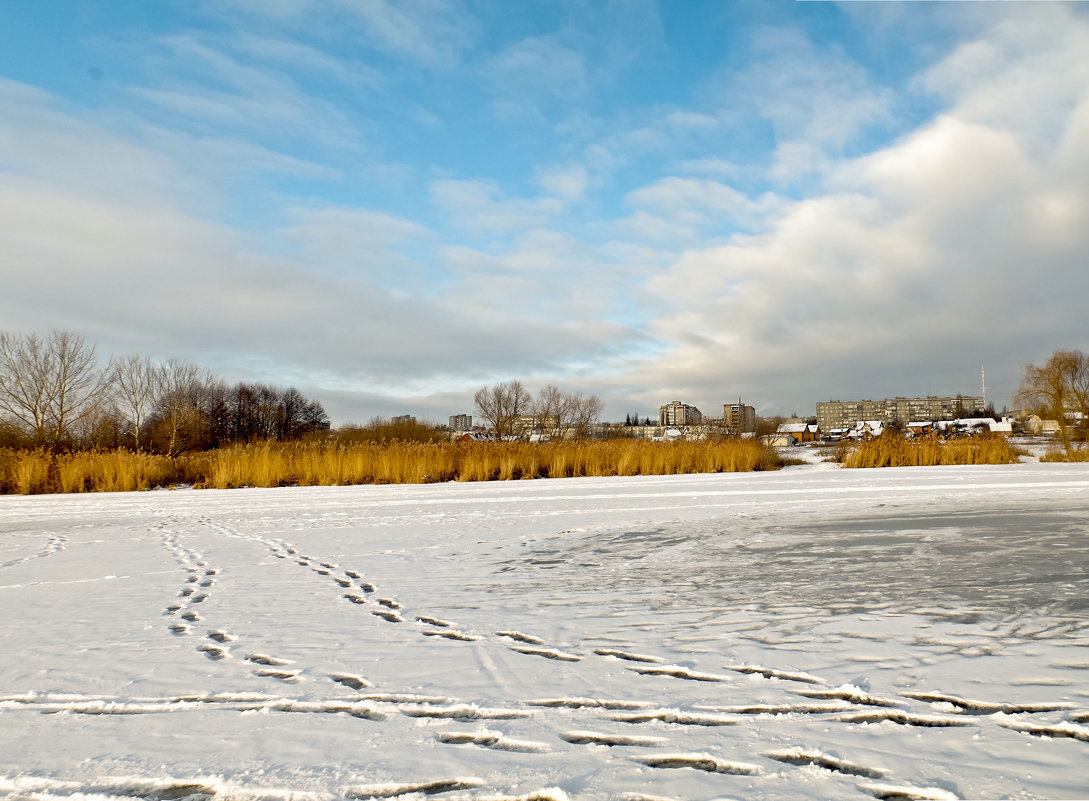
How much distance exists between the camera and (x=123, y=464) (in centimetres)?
1627

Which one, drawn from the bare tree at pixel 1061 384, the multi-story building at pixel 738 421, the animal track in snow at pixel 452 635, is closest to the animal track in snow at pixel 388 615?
the animal track in snow at pixel 452 635

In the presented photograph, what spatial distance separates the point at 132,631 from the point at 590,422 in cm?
4795

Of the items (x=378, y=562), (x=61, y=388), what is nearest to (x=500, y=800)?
(x=378, y=562)

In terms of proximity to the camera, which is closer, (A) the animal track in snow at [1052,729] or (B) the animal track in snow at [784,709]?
(A) the animal track in snow at [1052,729]

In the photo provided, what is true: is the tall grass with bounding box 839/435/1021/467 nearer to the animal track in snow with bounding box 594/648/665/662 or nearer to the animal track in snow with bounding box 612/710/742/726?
the animal track in snow with bounding box 594/648/665/662

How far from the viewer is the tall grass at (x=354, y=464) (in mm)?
15805

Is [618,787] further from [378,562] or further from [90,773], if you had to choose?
[378,562]

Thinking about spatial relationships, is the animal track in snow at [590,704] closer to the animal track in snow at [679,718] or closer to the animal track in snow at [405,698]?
the animal track in snow at [679,718]

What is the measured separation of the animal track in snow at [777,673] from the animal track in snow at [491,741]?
1037 mm

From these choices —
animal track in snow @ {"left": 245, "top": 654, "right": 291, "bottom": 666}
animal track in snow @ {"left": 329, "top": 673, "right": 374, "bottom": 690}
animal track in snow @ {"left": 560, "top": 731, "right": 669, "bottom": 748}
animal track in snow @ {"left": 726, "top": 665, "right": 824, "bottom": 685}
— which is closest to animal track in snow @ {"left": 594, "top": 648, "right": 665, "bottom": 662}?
animal track in snow @ {"left": 726, "top": 665, "right": 824, "bottom": 685}

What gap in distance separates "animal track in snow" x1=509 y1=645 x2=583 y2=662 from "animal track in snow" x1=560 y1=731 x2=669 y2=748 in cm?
79

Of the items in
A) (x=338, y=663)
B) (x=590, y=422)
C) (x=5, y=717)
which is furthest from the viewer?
(x=590, y=422)

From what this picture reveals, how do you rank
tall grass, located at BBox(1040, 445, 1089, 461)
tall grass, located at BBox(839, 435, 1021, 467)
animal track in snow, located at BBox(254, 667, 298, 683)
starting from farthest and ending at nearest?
1. tall grass, located at BBox(1040, 445, 1089, 461)
2. tall grass, located at BBox(839, 435, 1021, 467)
3. animal track in snow, located at BBox(254, 667, 298, 683)

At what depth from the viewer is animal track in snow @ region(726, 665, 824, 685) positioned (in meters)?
2.60
